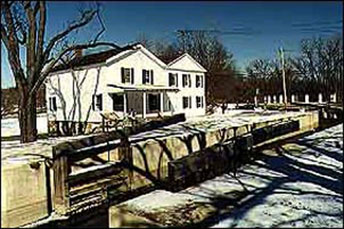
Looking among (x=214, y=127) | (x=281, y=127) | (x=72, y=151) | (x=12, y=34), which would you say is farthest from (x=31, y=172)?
(x=281, y=127)

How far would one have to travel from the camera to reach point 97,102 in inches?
150

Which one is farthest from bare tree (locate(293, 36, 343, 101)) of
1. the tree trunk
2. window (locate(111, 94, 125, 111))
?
the tree trunk

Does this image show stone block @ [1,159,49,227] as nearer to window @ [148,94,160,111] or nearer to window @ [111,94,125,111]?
window @ [111,94,125,111]

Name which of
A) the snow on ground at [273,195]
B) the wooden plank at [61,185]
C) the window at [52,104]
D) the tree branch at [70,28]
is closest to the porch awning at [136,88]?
the window at [52,104]

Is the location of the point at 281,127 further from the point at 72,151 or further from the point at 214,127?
the point at 72,151

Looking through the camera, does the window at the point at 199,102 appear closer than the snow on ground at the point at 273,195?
No

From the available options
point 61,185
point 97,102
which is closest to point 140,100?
point 97,102

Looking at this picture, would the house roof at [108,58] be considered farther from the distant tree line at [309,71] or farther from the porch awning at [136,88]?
the distant tree line at [309,71]

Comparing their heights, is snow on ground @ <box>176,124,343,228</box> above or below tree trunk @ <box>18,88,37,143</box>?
below

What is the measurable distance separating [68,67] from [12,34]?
37.0 inches

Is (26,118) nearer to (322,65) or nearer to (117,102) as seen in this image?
(117,102)

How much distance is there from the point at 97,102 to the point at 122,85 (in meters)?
0.53

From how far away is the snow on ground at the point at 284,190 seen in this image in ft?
9.43

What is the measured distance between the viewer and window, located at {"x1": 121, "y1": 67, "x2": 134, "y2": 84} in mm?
4250
